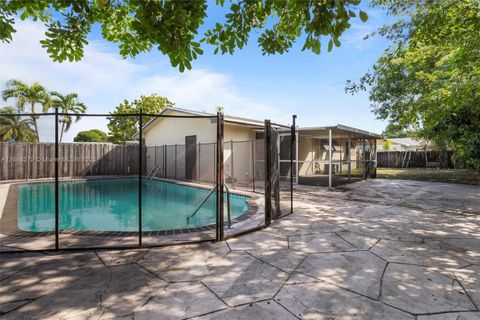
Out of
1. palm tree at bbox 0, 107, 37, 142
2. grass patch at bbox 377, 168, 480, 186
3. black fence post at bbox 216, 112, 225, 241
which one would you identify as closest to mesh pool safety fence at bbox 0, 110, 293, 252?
black fence post at bbox 216, 112, 225, 241

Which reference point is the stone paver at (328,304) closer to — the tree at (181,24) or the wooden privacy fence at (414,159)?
the tree at (181,24)

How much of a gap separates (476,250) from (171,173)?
11799 mm

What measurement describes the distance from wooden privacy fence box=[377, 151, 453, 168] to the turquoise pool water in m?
20.2

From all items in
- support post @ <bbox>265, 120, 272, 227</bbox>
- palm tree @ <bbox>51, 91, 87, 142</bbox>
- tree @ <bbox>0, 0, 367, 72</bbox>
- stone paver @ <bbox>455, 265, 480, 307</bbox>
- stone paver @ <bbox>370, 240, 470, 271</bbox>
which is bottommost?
stone paver @ <bbox>455, 265, 480, 307</bbox>

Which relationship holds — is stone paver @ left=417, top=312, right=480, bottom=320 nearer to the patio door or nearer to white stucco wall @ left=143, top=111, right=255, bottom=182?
white stucco wall @ left=143, top=111, right=255, bottom=182

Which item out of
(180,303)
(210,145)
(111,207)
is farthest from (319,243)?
(210,145)

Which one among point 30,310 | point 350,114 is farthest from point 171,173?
point 350,114

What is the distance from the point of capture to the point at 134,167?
15.2m

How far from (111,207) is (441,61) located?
393 inches

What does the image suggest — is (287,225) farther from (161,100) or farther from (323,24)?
(161,100)

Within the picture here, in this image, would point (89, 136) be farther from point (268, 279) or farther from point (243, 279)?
point (268, 279)

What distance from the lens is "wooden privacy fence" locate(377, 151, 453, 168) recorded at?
20.3 metres

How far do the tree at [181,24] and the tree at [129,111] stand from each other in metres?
18.8

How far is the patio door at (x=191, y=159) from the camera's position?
11.9 m
